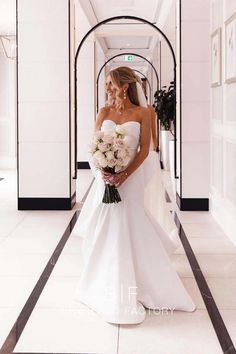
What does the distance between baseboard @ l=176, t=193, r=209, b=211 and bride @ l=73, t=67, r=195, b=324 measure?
349 centimetres

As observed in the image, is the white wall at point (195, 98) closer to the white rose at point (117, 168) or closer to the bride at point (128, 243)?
the bride at point (128, 243)

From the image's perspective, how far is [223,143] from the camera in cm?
616

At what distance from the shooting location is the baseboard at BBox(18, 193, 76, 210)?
291 inches

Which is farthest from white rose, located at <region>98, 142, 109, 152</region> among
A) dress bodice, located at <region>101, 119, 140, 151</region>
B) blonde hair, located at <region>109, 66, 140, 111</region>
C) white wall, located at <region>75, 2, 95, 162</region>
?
white wall, located at <region>75, 2, 95, 162</region>

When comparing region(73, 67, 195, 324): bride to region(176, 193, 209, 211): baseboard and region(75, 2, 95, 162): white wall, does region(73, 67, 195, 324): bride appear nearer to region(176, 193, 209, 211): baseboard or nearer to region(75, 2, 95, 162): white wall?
region(176, 193, 209, 211): baseboard

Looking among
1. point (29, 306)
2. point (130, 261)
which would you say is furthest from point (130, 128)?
point (29, 306)

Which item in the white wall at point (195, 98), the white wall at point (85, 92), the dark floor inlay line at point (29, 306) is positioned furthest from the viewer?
the white wall at point (85, 92)

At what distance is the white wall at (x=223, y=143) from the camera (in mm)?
5551

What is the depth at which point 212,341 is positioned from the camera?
121 inches

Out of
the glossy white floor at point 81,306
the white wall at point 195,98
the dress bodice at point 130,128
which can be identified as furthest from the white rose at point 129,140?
the white wall at point 195,98

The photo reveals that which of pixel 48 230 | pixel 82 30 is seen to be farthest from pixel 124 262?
pixel 82 30

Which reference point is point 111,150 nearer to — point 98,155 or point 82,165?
point 98,155

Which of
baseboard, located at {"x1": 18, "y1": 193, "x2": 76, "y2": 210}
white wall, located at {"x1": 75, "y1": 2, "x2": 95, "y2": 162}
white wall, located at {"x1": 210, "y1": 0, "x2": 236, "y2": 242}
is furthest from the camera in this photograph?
white wall, located at {"x1": 75, "y1": 2, "x2": 95, "y2": 162}

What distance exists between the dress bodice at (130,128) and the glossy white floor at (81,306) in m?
1.21
